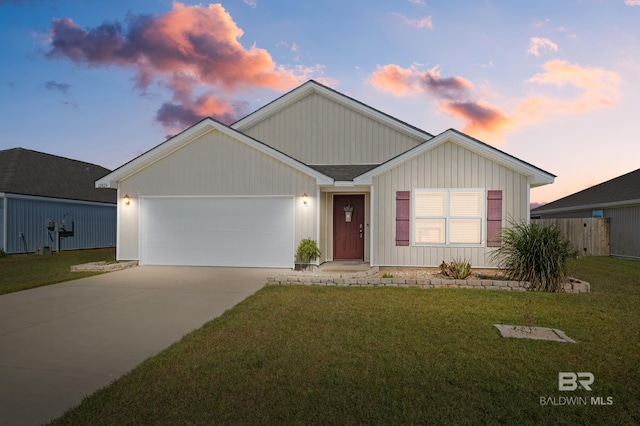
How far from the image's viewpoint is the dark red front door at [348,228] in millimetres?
12742

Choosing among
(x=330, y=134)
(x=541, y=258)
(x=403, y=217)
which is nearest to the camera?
(x=541, y=258)

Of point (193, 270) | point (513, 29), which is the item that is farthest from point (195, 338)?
point (513, 29)

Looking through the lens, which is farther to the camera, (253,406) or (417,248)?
(417,248)

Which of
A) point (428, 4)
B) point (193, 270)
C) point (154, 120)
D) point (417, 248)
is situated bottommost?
point (193, 270)

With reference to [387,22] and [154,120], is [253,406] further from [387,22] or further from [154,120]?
[154,120]

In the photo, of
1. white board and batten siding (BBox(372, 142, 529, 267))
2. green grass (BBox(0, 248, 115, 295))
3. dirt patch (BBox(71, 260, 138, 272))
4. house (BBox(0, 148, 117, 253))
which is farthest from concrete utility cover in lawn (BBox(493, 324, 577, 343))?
house (BBox(0, 148, 117, 253))

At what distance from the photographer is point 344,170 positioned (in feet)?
41.2

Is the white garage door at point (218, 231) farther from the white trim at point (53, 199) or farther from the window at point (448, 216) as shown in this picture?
the white trim at point (53, 199)

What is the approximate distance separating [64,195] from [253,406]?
2091 centimetres

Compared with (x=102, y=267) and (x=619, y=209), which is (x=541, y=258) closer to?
(x=102, y=267)

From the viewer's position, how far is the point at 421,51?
41.7 feet

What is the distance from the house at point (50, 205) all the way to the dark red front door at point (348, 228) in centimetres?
1430

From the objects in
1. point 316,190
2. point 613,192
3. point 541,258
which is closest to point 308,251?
point 316,190

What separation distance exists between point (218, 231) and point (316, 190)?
3.51m
